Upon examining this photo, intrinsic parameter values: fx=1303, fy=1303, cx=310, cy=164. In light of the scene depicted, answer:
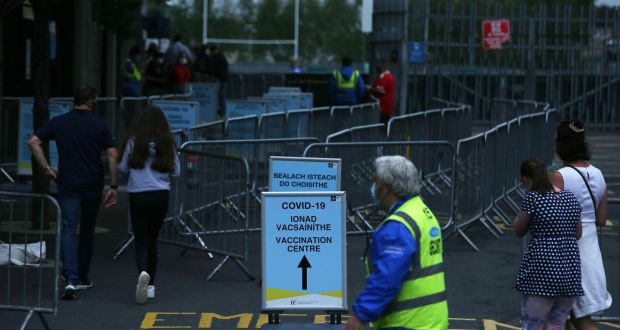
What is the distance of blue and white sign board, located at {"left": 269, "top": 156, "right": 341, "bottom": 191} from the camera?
10898 millimetres

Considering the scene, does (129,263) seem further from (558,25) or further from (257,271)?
(558,25)

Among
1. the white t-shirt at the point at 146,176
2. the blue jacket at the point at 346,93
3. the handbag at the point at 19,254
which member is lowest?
the handbag at the point at 19,254

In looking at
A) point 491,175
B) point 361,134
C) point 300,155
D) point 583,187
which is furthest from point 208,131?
point 583,187

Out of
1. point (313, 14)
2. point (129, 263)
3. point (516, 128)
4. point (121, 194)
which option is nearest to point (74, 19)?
point (121, 194)

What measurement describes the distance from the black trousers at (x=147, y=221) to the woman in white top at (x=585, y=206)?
3.68m

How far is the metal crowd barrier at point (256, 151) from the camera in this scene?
1362 centimetres

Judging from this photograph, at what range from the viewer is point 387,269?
19.2 feet

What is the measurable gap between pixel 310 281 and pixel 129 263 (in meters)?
4.40

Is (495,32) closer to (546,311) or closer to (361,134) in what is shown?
(361,134)

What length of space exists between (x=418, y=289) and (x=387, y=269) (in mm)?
239

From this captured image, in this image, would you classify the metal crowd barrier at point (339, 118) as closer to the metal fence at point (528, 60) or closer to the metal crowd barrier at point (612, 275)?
the metal crowd barrier at point (612, 275)

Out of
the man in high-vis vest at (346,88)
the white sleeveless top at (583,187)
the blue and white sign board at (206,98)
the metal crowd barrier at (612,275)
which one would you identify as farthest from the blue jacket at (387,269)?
the blue and white sign board at (206,98)

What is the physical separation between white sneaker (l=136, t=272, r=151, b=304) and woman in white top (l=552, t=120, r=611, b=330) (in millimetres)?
3694

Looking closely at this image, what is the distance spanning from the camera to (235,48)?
78.3 meters
